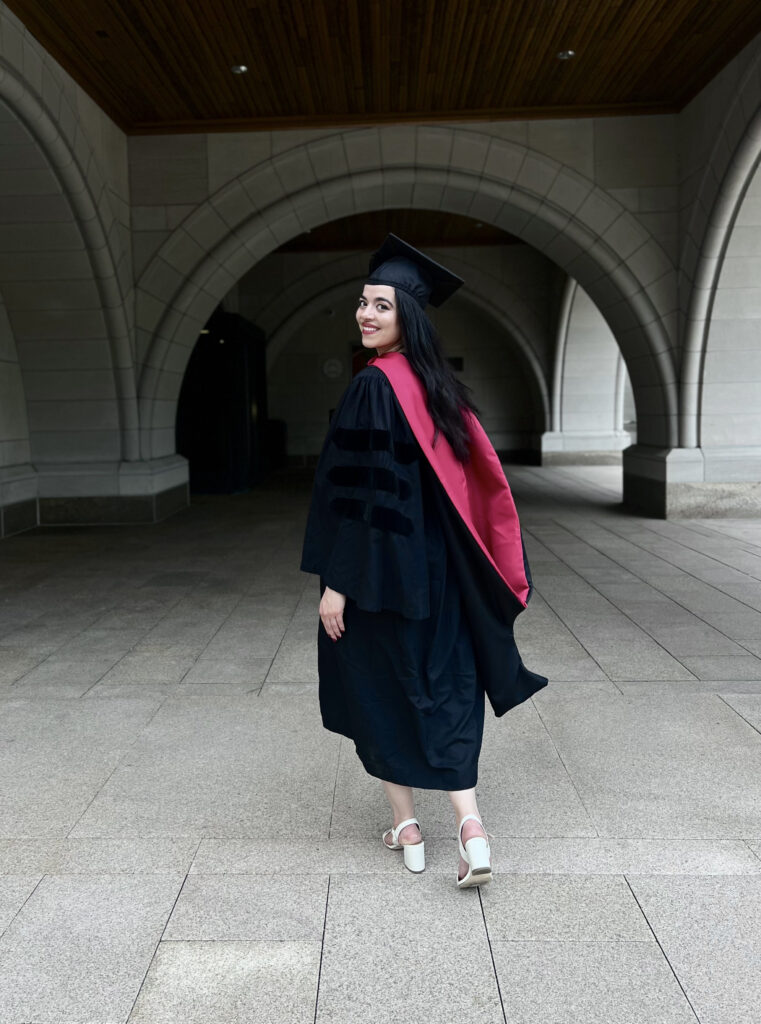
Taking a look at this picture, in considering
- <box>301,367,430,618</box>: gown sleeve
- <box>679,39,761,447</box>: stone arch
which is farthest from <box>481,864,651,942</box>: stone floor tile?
<box>679,39,761,447</box>: stone arch

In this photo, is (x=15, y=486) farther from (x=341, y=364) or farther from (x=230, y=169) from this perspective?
(x=341, y=364)

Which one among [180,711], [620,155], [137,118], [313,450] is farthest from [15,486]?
[313,450]

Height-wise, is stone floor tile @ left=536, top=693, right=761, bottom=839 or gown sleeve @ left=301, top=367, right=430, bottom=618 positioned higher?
gown sleeve @ left=301, top=367, right=430, bottom=618

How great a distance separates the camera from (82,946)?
6.73 ft

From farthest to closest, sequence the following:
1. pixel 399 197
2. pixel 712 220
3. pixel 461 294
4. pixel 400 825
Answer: pixel 461 294 < pixel 399 197 < pixel 712 220 < pixel 400 825

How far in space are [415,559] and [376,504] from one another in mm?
167

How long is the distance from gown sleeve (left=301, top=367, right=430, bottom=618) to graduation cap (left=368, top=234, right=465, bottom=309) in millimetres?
252

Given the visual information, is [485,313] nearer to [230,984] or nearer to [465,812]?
[465,812]

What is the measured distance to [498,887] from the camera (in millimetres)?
2301

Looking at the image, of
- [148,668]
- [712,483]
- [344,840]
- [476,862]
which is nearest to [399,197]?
[712,483]

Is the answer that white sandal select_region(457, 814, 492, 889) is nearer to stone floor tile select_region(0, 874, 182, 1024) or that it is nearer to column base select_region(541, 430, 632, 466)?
stone floor tile select_region(0, 874, 182, 1024)

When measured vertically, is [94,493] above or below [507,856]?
above

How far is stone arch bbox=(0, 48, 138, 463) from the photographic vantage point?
7.61 m

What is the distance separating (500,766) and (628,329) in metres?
7.60
